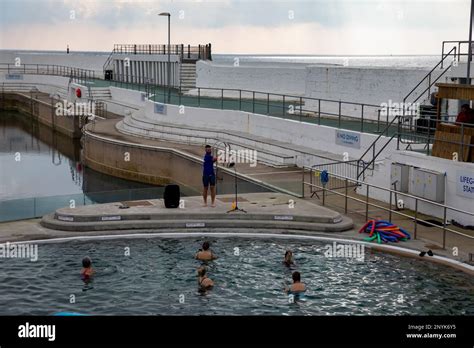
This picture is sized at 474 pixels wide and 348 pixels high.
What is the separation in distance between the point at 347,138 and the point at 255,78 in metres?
22.7

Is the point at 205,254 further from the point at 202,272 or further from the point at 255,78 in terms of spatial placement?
the point at 255,78

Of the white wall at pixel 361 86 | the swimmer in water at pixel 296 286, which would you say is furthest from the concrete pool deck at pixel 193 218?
the white wall at pixel 361 86

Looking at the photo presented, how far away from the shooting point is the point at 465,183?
64.0 feet

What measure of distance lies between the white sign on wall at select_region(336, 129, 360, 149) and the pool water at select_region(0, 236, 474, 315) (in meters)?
9.01

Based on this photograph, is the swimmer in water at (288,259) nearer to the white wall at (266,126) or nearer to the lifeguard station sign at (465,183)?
the lifeguard station sign at (465,183)

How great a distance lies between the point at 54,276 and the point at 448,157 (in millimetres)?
11379

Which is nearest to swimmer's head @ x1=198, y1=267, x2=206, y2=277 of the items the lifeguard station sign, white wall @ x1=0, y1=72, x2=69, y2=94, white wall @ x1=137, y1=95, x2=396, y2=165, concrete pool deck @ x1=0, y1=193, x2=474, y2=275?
concrete pool deck @ x1=0, y1=193, x2=474, y2=275

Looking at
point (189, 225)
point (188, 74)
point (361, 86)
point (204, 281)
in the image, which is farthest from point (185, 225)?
point (188, 74)

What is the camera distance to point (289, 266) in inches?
668

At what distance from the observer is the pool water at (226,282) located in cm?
1433

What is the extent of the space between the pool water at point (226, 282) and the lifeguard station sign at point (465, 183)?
3.36 meters
